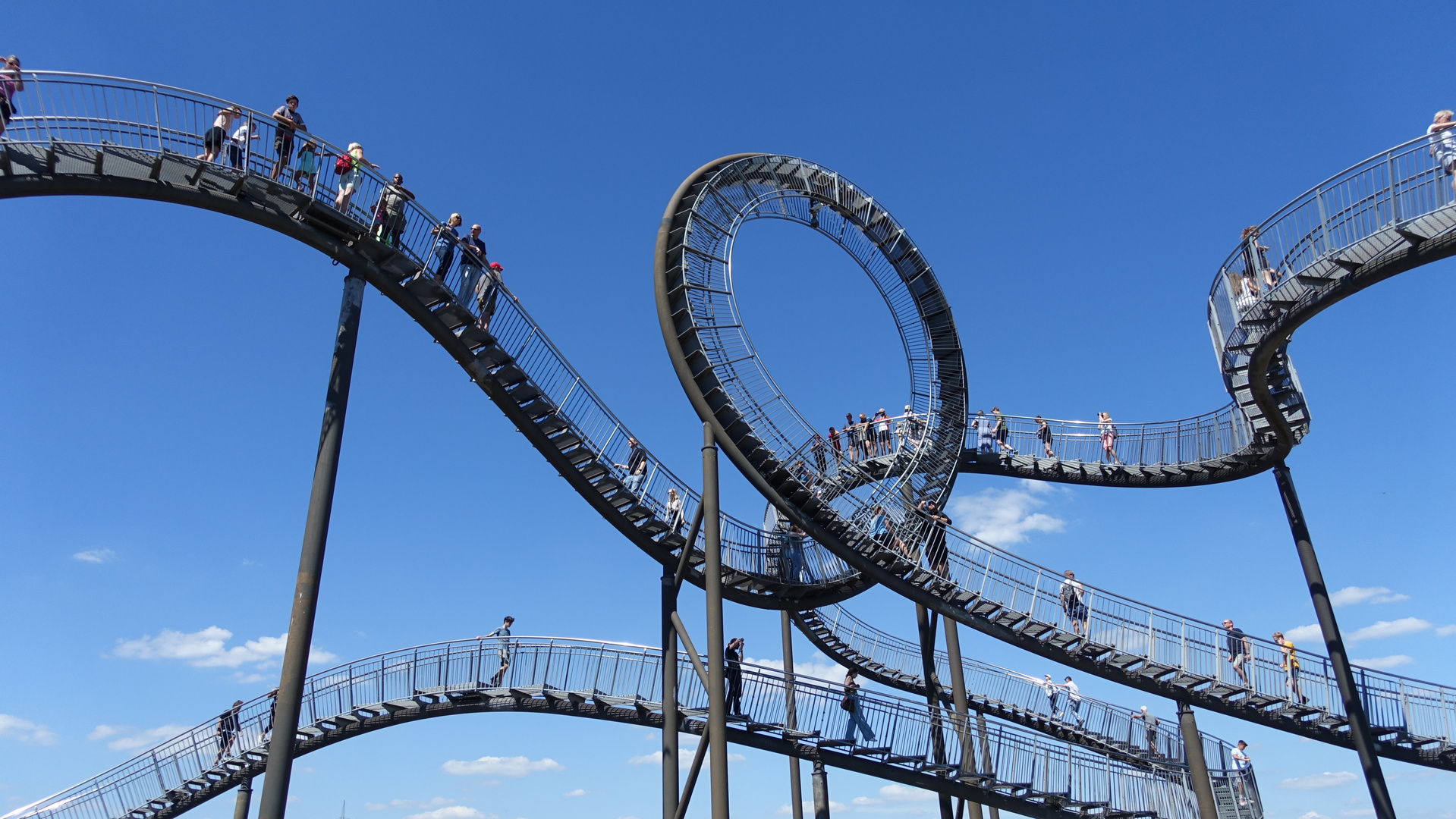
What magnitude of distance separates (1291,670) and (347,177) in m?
16.7

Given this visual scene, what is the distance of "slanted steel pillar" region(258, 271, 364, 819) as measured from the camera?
9.38 m

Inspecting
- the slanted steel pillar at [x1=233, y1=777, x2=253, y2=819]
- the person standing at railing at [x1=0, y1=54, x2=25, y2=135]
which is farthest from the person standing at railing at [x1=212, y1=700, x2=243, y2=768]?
the person standing at railing at [x1=0, y1=54, x2=25, y2=135]

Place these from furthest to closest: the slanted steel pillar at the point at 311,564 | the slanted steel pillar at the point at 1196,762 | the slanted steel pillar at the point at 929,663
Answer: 1. the slanted steel pillar at the point at 929,663
2. the slanted steel pillar at the point at 1196,762
3. the slanted steel pillar at the point at 311,564

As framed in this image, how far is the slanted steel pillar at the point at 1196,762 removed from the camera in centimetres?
1438

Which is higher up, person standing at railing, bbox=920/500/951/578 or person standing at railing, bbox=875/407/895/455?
person standing at railing, bbox=875/407/895/455

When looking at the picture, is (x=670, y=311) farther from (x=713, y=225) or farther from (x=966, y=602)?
(x=966, y=602)

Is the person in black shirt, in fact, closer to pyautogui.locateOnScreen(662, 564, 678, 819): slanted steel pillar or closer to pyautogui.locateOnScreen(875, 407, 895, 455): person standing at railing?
pyautogui.locateOnScreen(662, 564, 678, 819): slanted steel pillar

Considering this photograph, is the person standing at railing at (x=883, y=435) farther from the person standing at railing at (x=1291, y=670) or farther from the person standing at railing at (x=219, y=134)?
the person standing at railing at (x=219, y=134)

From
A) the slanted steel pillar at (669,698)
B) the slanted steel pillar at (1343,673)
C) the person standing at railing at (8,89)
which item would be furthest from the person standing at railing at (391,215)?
the slanted steel pillar at (1343,673)

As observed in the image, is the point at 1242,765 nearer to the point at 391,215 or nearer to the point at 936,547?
the point at 936,547

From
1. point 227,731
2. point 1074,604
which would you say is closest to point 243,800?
point 227,731

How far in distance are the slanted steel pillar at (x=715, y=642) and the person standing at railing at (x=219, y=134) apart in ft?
24.5

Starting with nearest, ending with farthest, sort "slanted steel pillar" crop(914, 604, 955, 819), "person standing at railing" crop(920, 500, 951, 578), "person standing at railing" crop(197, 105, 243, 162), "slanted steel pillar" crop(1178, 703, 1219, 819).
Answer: "person standing at railing" crop(197, 105, 243, 162) < "slanted steel pillar" crop(1178, 703, 1219, 819) < "person standing at railing" crop(920, 500, 951, 578) < "slanted steel pillar" crop(914, 604, 955, 819)

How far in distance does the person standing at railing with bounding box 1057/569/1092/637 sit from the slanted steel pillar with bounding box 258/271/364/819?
1091 centimetres
